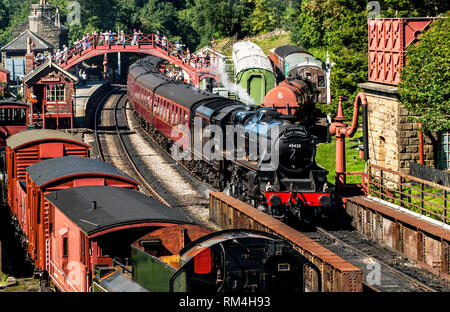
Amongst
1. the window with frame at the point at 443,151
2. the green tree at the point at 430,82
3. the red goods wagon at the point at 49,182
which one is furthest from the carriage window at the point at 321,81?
the red goods wagon at the point at 49,182

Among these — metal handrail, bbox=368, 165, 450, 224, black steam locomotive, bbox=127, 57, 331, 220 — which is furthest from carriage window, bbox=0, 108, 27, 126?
metal handrail, bbox=368, 165, 450, 224

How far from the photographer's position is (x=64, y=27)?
89875 millimetres

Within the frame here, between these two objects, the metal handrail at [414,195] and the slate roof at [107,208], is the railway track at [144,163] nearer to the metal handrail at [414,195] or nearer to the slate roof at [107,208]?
the metal handrail at [414,195]

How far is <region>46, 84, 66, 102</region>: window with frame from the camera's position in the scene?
148 feet

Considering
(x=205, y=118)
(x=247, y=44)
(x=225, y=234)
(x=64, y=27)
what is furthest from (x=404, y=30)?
(x=64, y=27)

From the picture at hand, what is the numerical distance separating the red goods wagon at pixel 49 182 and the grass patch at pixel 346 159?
14.7 m

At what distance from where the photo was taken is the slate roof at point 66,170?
15444mm

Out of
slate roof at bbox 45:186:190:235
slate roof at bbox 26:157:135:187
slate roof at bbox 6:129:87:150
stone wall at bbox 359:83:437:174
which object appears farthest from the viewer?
stone wall at bbox 359:83:437:174

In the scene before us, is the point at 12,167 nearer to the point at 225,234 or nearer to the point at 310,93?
the point at 225,234

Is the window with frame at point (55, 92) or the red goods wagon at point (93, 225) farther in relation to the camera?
the window with frame at point (55, 92)

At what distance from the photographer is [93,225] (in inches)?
458

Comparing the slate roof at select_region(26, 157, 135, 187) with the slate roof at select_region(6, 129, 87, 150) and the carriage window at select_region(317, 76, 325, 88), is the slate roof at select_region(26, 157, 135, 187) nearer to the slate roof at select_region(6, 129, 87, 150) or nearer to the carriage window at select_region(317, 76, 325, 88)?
the slate roof at select_region(6, 129, 87, 150)

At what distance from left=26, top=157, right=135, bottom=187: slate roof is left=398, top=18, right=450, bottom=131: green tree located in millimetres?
12225

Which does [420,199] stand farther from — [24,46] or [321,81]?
[24,46]
